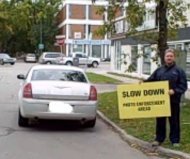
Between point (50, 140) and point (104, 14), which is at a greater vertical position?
point (104, 14)

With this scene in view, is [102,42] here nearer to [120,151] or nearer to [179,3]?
[179,3]

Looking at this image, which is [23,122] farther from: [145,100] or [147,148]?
[147,148]

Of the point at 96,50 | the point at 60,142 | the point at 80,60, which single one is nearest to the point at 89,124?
the point at 60,142

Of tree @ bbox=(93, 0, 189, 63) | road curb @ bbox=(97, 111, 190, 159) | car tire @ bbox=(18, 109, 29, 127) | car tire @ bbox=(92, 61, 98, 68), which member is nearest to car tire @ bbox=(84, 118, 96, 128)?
road curb @ bbox=(97, 111, 190, 159)

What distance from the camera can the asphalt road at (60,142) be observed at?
922 centimetres

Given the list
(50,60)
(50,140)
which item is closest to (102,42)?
(50,60)

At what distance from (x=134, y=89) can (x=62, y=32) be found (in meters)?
86.6

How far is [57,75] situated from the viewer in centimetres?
1271

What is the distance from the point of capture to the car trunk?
11719 mm

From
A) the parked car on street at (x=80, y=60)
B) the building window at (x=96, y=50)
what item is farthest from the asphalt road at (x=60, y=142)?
the building window at (x=96, y=50)

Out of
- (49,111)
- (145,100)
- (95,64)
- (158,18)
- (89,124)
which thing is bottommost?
(95,64)

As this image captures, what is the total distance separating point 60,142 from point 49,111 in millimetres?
1271

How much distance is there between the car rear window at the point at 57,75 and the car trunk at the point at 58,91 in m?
0.50

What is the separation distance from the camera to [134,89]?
1054 cm
